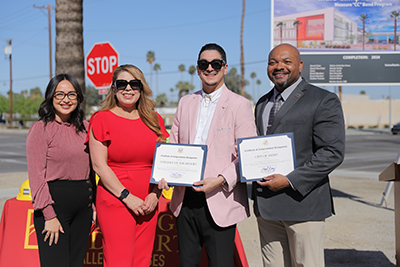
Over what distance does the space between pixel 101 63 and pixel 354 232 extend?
557cm

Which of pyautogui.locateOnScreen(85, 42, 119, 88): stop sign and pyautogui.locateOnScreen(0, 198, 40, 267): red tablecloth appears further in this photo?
pyautogui.locateOnScreen(85, 42, 119, 88): stop sign

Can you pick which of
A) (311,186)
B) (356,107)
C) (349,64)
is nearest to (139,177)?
(311,186)

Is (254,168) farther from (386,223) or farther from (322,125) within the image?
(386,223)

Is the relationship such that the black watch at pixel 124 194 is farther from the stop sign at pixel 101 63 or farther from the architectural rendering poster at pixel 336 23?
the stop sign at pixel 101 63

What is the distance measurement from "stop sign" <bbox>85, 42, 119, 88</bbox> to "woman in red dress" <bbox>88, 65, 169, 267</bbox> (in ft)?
14.0

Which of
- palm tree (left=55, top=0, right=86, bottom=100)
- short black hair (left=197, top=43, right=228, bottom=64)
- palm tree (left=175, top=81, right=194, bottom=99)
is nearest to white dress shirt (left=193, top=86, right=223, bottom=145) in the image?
short black hair (left=197, top=43, right=228, bottom=64)

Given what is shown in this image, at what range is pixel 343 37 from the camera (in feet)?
19.4

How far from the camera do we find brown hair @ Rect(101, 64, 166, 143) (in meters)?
2.79

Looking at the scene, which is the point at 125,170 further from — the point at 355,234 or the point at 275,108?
the point at 355,234

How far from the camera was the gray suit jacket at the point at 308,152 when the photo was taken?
255 cm

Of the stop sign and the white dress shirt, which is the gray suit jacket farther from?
the stop sign

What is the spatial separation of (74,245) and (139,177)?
2.58 feet

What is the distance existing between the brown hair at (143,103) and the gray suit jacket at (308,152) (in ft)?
3.02

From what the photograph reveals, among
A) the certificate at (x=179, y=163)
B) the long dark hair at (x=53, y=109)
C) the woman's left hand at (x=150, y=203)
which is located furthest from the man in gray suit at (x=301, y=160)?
the long dark hair at (x=53, y=109)
